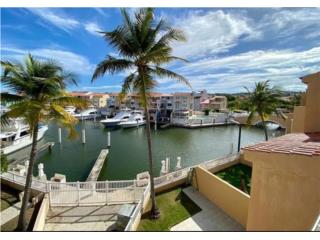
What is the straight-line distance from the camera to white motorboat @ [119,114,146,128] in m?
36.5

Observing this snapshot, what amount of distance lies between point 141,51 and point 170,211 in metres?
5.45

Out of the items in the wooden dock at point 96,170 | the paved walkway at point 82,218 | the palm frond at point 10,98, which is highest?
the palm frond at point 10,98

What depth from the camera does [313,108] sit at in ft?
22.1

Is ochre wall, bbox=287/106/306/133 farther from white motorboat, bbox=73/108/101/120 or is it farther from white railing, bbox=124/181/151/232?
white motorboat, bbox=73/108/101/120

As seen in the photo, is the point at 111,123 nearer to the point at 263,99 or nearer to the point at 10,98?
the point at 263,99

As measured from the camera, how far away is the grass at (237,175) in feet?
34.3

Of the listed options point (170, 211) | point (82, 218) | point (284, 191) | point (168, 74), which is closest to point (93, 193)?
point (82, 218)

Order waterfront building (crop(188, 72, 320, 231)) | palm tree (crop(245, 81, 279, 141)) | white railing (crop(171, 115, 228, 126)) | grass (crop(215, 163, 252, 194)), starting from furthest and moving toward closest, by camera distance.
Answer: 1. white railing (crop(171, 115, 228, 126))
2. palm tree (crop(245, 81, 279, 141))
3. grass (crop(215, 163, 252, 194))
4. waterfront building (crop(188, 72, 320, 231))

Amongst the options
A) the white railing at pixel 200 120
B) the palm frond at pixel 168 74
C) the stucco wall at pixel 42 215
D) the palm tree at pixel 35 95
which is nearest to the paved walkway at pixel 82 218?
the stucco wall at pixel 42 215

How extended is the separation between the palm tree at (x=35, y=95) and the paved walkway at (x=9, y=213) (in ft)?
2.73

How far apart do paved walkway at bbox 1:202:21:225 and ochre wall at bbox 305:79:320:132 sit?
9.83 meters

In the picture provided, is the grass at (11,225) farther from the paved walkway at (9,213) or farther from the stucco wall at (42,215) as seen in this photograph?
the stucco wall at (42,215)

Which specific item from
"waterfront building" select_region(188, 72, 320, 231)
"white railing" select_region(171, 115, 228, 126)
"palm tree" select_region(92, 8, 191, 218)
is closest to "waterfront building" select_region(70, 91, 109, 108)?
"white railing" select_region(171, 115, 228, 126)

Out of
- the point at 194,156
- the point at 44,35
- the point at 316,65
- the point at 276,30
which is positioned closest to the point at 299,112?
the point at 316,65
